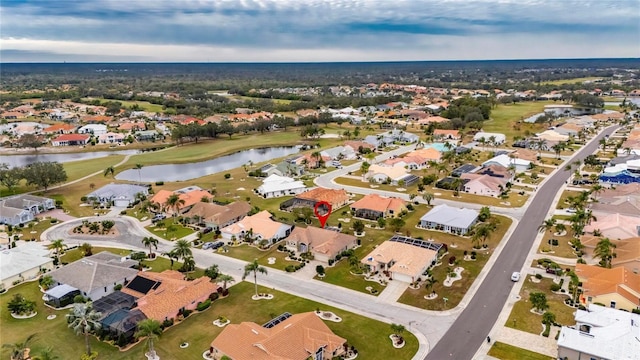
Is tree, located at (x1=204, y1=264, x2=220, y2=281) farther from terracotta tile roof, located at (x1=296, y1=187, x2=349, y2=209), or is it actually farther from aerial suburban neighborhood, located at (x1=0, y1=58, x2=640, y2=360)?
terracotta tile roof, located at (x1=296, y1=187, x2=349, y2=209)

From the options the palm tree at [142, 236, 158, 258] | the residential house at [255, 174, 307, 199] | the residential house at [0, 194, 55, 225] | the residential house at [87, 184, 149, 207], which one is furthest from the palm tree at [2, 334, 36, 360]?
the residential house at [255, 174, 307, 199]

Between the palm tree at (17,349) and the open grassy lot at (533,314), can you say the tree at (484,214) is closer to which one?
the open grassy lot at (533,314)

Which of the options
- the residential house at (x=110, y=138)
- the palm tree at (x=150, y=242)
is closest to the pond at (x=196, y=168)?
the residential house at (x=110, y=138)

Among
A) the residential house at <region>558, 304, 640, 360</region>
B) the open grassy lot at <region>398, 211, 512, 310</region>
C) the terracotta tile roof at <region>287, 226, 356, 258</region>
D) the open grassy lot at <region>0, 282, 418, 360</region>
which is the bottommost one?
the open grassy lot at <region>0, 282, 418, 360</region>

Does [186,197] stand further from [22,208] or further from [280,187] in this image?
[22,208]

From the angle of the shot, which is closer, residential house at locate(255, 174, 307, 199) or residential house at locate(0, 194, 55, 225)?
residential house at locate(0, 194, 55, 225)

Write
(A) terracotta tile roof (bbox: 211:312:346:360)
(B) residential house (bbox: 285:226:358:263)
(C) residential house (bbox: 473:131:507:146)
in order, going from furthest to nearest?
(C) residential house (bbox: 473:131:507:146)
(B) residential house (bbox: 285:226:358:263)
(A) terracotta tile roof (bbox: 211:312:346:360)

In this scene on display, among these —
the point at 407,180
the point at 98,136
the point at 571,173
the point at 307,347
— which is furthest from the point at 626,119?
the point at 98,136
